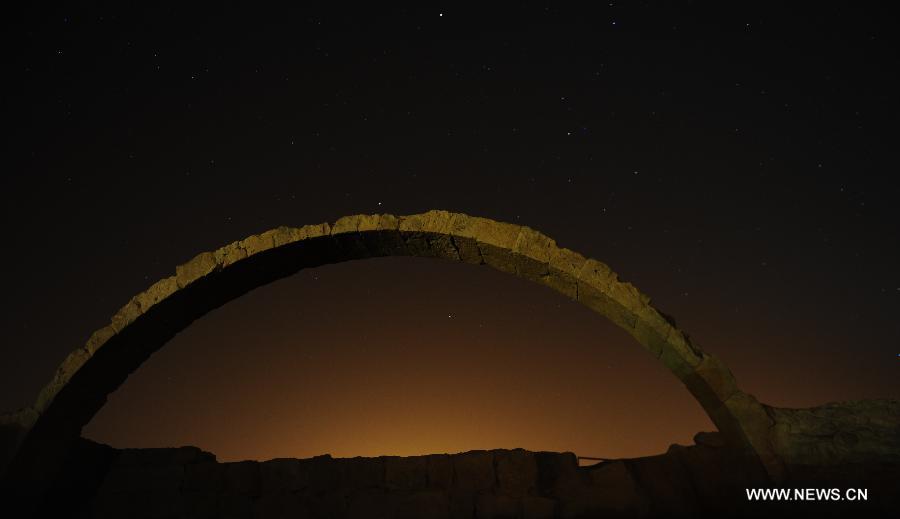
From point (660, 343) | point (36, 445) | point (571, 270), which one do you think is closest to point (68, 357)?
point (36, 445)

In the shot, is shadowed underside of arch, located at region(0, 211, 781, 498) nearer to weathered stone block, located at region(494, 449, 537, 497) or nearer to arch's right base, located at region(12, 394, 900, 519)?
arch's right base, located at region(12, 394, 900, 519)

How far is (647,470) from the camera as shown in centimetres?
508

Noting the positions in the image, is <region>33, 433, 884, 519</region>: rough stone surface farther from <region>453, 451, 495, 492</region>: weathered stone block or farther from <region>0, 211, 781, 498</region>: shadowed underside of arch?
<region>0, 211, 781, 498</region>: shadowed underside of arch

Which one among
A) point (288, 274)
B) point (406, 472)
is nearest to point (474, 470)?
point (406, 472)

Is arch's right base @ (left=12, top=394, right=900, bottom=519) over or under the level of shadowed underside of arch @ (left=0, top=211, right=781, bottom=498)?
under

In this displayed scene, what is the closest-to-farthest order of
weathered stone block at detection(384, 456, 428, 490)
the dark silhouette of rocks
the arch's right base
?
the arch's right base < the dark silhouette of rocks < weathered stone block at detection(384, 456, 428, 490)

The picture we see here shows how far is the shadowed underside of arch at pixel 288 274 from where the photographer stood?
182 inches

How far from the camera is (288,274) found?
5.51 meters

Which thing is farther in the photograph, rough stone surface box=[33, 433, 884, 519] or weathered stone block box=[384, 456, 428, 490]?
weathered stone block box=[384, 456, 428, 490]

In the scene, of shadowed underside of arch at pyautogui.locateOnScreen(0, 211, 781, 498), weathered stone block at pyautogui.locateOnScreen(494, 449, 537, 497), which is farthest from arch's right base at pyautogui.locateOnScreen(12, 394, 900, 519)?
shadowed underside of arch at pyautogui.locateOnScreen(0, 211, 781, 498)

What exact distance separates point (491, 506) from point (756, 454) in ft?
6.78

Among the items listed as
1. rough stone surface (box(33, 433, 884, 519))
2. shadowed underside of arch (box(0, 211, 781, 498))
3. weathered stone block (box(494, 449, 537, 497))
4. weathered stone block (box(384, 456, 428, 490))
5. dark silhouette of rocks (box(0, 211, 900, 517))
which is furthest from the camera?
weathered stone block (box(384, 456, 428, 490))

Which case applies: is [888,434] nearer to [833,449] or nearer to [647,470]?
[833,449]

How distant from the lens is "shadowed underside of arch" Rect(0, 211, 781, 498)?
463 cm
